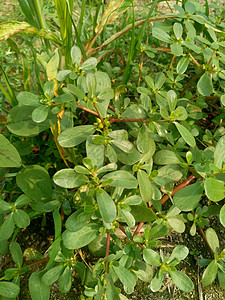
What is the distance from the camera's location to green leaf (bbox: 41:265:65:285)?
3.05 feet

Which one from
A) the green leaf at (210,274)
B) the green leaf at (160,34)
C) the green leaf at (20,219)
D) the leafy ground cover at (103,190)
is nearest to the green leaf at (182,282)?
the leafy ground cover at (103,190)

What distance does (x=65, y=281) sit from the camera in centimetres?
94

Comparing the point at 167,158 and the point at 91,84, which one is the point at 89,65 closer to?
the point at 91,84

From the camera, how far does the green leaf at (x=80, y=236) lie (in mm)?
900

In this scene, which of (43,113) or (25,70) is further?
(25,70)

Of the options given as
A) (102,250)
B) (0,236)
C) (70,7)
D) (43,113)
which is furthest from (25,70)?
(102,250)

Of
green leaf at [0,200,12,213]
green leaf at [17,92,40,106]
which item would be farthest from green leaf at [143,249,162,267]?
green leaf at [17,92,40,106]

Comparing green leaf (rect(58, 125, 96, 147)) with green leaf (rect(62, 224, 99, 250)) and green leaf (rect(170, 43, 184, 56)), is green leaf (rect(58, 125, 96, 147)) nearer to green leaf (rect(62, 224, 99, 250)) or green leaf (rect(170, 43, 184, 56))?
green leaf (rect(62, 224, 99, 250))

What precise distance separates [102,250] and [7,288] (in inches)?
12.3

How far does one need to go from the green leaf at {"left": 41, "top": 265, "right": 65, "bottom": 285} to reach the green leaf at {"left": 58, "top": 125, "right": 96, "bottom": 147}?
15.9 inches

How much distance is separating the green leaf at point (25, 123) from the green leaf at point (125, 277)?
1.64ft

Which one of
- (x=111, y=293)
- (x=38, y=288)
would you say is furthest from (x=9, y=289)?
(x=111, y=293)

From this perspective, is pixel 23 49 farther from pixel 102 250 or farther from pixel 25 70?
pixel 102 250

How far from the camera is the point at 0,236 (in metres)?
0.93
